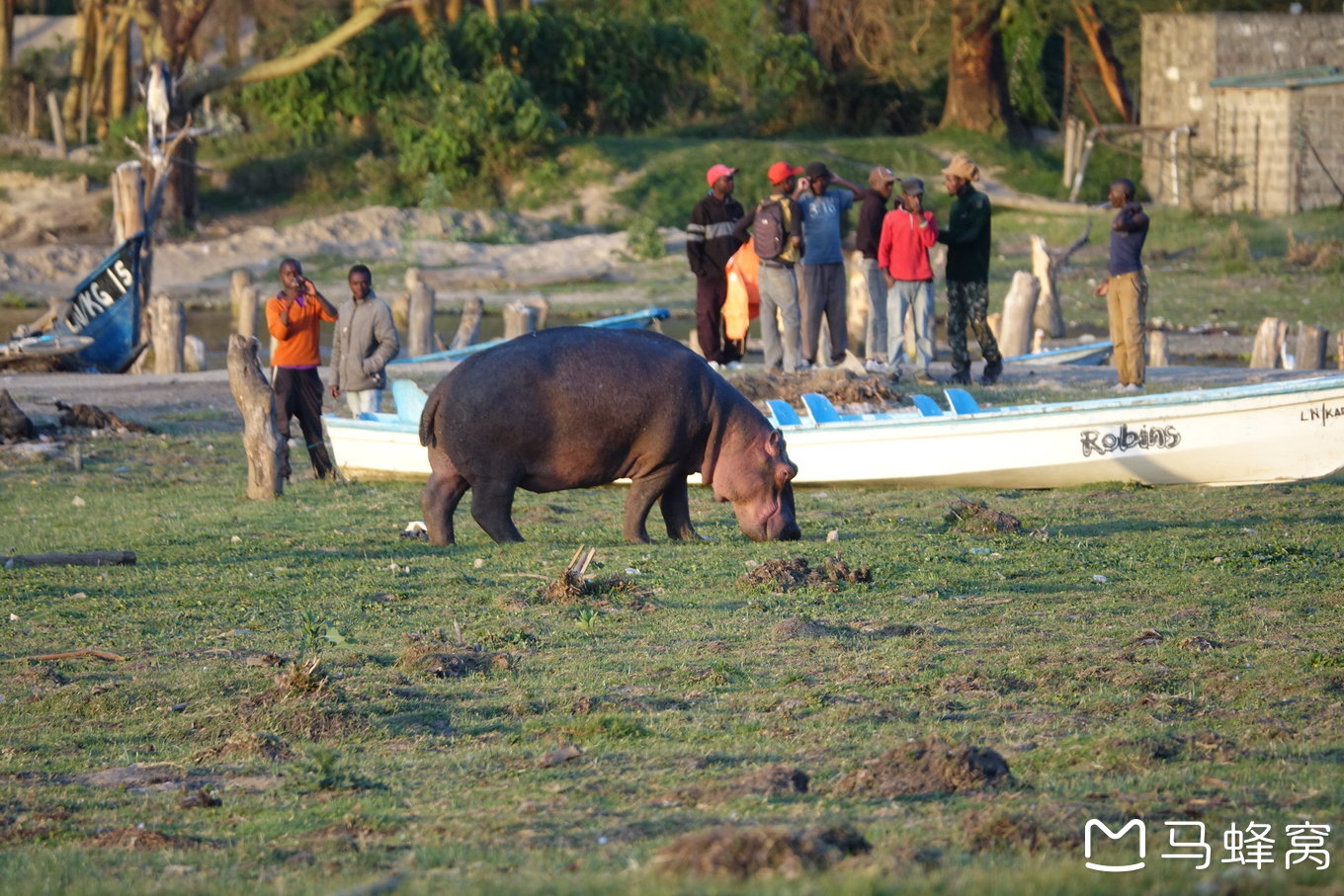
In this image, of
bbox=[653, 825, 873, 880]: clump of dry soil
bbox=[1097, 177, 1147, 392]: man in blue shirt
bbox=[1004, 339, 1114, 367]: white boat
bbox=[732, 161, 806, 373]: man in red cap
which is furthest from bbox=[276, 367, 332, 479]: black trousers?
bbox=[653, 825, 873, 880]: clump of dry soil

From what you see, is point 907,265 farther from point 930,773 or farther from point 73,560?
point 930,773

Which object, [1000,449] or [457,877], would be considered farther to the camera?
[1000,449]

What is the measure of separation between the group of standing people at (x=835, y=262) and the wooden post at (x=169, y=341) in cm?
827

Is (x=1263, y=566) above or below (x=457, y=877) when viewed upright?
below

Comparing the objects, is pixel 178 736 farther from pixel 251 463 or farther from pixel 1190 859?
pixel 251 463

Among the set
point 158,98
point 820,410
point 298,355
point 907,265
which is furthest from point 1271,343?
point 158,98

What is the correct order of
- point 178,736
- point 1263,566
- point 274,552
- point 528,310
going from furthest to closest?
point 528,310 < point 274,552 < point 1263,566 < point 178,736

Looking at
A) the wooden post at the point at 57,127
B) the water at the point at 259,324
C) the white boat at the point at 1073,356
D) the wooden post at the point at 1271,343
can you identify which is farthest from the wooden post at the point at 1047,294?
the wooden post at the point at 57,127

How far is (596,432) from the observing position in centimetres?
1018

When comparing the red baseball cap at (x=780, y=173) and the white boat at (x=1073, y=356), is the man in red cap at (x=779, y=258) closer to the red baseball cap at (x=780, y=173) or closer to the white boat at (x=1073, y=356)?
the red baseball cap at (x=780, y=173)

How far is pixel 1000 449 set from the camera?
1261 cm

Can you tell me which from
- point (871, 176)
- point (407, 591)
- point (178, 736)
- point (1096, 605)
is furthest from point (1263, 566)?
point (871, 176)

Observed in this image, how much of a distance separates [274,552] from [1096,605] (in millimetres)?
4888

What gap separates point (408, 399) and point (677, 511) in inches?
135
